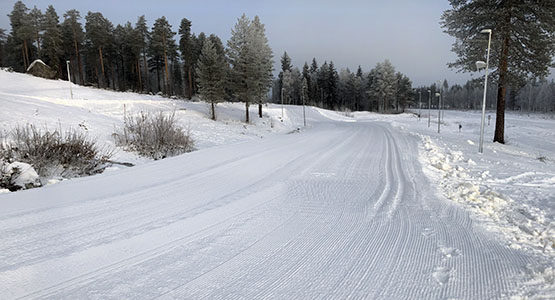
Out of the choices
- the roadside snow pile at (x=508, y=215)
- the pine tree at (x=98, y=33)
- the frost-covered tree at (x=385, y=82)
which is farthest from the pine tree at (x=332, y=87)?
the roadside snow pile at (x=508, y=215)

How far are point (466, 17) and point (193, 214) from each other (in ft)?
59.1

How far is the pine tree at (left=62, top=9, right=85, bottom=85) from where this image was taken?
4916 centimetres

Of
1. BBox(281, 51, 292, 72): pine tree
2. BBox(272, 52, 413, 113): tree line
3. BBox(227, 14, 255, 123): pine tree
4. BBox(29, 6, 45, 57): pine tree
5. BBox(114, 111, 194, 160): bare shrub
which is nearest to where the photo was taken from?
BBox(114, 111, 194, 160): bare shrub

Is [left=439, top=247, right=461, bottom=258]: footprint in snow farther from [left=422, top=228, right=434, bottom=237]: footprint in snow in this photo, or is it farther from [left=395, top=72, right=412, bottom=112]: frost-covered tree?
[left=395, top=72, right=412, bottom=112]: frost-covered tree

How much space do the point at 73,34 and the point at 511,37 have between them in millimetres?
61354

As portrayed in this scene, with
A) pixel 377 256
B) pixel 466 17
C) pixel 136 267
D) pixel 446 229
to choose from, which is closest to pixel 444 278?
pixel 377 256

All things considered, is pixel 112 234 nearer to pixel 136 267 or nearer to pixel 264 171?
pixel 136 267

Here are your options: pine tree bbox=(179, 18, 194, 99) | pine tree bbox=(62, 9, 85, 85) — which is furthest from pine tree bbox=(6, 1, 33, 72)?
pine tree bbox=(179, 18, 194, 99)

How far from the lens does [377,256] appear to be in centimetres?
283

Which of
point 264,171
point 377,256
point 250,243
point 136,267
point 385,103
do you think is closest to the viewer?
point 136,267

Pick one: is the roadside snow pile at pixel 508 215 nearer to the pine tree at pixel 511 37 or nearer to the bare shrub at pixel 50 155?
the bare shrub at pixel 50 155

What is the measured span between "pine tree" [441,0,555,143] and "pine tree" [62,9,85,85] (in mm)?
55942

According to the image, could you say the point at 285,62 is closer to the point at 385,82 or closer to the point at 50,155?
the point at 385,82

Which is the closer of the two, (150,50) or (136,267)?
(136,267)
